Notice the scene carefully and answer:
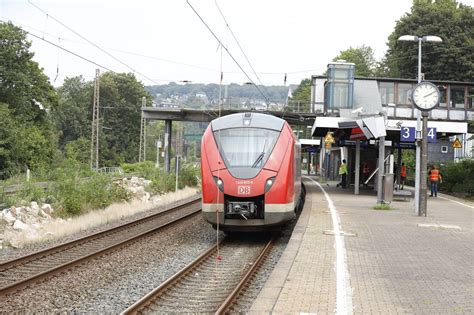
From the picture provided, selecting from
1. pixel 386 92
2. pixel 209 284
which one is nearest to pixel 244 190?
pixel 209 284

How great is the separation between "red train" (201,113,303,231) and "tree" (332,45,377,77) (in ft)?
223

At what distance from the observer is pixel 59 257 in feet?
40.0

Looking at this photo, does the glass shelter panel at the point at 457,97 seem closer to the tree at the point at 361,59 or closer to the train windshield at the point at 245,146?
the train windshield at the point at 245,146

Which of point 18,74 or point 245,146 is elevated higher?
point 18,74

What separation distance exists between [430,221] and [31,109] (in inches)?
1798

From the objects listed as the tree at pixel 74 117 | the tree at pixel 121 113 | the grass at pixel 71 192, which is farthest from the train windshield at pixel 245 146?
the tree at pixel 74 117

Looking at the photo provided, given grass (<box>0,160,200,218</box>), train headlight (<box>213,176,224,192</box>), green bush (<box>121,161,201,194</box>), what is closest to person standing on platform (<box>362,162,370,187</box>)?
green bush (<box>121,161,201,194</box>)

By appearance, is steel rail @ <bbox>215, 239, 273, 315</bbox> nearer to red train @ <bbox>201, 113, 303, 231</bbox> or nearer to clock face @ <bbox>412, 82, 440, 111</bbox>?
red train @ <bbox>201, 113, 303, 231</bbox>

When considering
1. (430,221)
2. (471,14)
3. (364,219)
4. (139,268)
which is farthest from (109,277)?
(471,14)

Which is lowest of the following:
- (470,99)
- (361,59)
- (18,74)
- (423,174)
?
(423,174)

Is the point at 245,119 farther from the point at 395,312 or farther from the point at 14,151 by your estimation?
the point at 14,151

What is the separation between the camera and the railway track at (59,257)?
9.69 meters

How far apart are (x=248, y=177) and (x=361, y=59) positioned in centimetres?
7313

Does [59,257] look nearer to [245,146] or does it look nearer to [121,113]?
[245,146]
